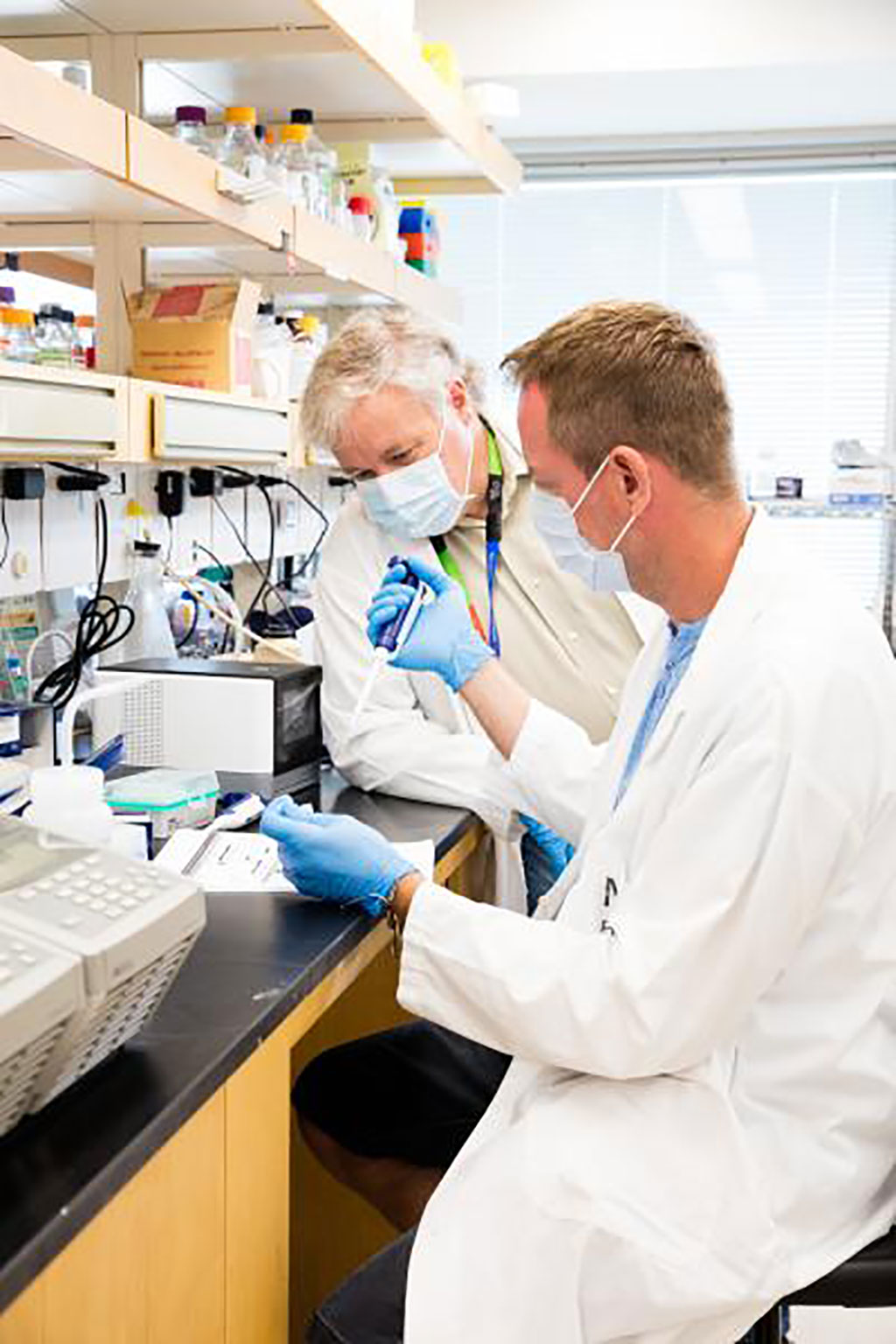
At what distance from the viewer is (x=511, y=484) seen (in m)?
2.52

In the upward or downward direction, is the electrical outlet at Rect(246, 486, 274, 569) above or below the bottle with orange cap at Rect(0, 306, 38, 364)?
below

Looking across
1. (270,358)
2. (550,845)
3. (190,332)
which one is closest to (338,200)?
(270,358)

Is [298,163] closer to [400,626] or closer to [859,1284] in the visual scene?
[400,626]

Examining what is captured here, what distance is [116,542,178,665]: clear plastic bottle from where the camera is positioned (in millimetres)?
2855

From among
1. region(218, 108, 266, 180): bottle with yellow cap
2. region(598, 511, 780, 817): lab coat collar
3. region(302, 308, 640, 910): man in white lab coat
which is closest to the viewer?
region(598, 511, 780, 817): lab coat collar

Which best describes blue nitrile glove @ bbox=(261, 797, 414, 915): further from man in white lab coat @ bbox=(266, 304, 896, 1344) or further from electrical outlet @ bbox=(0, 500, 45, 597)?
electrical outlet @ bbox=(0, 500, 45, 597)

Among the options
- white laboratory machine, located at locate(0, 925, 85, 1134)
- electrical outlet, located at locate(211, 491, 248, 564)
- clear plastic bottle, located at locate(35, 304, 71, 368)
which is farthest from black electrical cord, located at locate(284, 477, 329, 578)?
white laboratory machine, located at locate(0, 925, 85, 1134)

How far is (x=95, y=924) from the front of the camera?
1080mm

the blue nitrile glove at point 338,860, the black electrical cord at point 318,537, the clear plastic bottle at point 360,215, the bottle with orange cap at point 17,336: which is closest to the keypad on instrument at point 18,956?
the blue nitrile glove at point 338,860

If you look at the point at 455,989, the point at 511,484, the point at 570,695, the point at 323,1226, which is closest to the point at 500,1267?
the point at 455,989

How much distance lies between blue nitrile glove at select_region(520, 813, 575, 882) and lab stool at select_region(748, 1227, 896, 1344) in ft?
3.41

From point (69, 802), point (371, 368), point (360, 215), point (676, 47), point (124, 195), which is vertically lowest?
point (69, 802)

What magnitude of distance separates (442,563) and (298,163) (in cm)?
85

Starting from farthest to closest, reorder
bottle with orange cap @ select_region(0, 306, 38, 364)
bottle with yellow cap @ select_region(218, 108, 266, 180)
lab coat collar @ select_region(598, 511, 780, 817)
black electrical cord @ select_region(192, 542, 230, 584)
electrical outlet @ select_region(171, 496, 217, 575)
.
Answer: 1. black electrical cord @ select_region(192, 542, 230, 584)
2. electrical outlet @ select_region(171, 496, 217, 575)
3. bottle with yellow cap @ select_region(218, 108, 266, 180)
4. bottle with orange cap @ select_region(0, 306, 38, 364)
5. lab coat collar @ select_region(598, 511, 780, 817)
